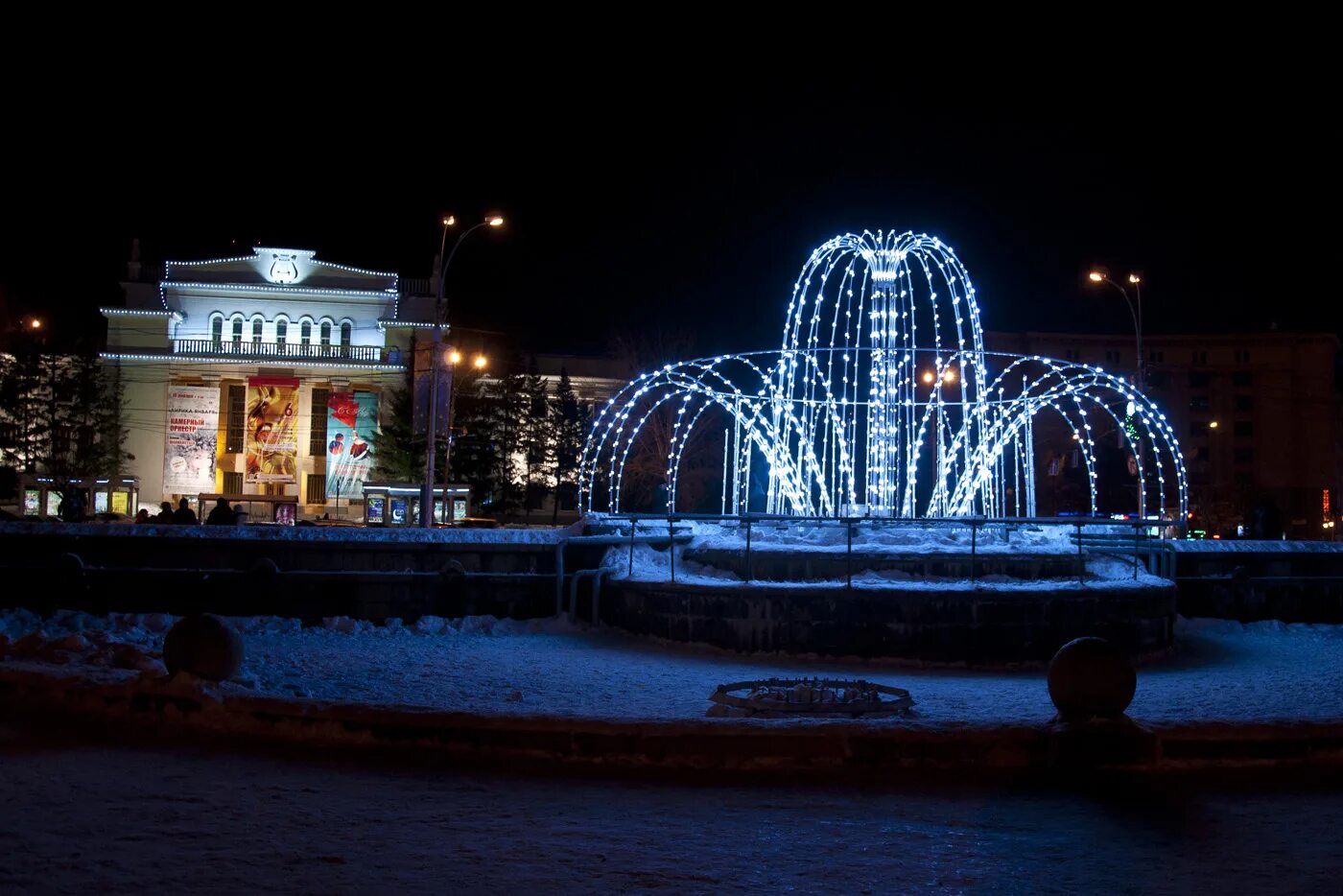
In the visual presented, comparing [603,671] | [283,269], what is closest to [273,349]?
[283,269]

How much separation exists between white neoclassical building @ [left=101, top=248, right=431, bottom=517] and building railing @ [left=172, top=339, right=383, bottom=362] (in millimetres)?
58

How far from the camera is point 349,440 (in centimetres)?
5500

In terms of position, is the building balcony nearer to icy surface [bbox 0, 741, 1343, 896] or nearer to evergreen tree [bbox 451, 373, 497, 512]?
evergreen tree [bbox 451, 373, 497, 512]

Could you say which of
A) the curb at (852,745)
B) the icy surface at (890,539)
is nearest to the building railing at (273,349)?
the icy surface at (890,539)

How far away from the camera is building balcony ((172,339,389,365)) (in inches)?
2202

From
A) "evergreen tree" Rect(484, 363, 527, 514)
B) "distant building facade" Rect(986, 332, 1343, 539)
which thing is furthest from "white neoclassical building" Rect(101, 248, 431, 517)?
"distant building facade" Rect(986, 332, 1343, 539)

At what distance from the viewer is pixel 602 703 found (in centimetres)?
1132

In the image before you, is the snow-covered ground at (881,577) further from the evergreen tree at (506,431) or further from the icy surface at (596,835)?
the evergreen tree at (506,431)

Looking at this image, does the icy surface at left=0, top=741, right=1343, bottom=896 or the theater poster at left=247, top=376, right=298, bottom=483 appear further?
the theater poster at left=247, top=376, right=298, bottom=483

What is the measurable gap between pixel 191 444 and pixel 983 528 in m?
44.7

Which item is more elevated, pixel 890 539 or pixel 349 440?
pixel 349 440

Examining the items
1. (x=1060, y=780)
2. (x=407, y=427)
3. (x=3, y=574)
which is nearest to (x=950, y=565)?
(x=1060, y=780)

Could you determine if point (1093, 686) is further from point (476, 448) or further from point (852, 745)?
point (476, 448)

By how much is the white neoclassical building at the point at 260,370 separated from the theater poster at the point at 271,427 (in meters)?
0.05
